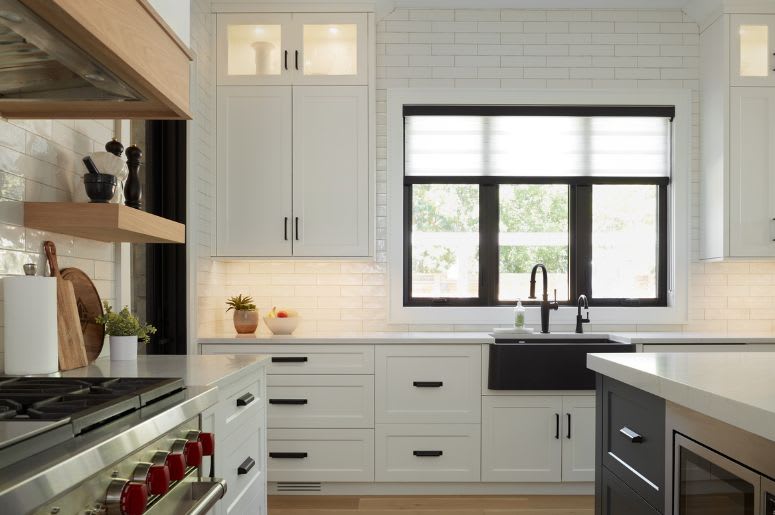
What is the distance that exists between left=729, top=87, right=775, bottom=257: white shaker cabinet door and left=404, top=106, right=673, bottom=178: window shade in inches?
18.3

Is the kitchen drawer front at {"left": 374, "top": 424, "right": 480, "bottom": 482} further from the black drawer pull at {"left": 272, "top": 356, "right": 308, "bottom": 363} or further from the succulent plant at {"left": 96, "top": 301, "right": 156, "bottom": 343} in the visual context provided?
the succulent plant at {"left": 96, "top": 301, "right": 156, "bottom": 343}

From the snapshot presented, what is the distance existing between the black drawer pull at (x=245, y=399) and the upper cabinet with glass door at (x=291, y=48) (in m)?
2.36

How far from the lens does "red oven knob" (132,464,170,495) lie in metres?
1.36

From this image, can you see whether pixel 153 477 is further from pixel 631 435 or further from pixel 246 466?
pixel 631 435

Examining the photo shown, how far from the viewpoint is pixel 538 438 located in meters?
4.02

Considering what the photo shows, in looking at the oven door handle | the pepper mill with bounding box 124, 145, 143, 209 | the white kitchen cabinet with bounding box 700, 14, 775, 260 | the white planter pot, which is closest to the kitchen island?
the oven door handle

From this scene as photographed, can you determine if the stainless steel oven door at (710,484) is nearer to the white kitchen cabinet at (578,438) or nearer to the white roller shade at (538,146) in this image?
the white kitchen cabinet at (578,438)

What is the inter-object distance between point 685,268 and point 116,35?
3.99 m

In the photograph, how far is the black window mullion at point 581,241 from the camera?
4.70 meters

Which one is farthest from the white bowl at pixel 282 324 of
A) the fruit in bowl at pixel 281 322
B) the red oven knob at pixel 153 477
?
the red oven knob at pixel 153 477

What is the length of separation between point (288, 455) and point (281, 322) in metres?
0.76

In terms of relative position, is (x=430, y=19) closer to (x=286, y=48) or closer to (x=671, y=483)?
(x=286, y=48)

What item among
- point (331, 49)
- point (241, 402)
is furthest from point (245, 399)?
point (331, 49)

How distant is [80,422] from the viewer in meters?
1.24
